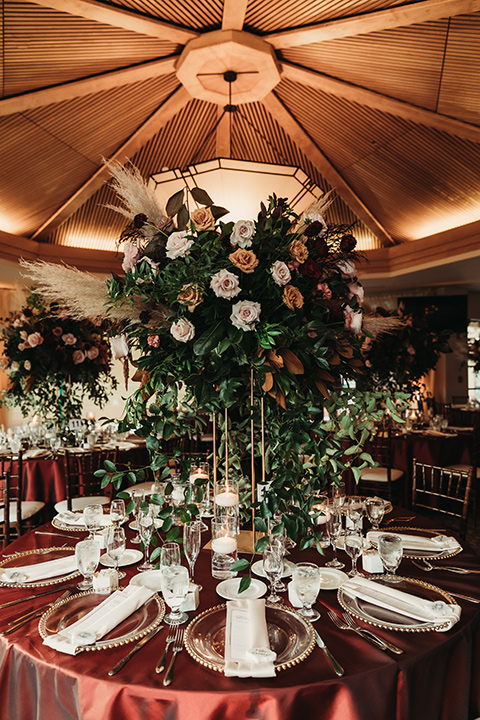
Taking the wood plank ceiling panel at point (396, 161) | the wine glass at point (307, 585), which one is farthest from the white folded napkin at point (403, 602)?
the wood plank ceiling panel at point (396, 161)

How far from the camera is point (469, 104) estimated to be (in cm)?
508

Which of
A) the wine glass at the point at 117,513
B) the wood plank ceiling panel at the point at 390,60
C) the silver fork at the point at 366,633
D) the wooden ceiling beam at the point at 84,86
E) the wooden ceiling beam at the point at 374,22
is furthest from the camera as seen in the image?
the wooden ceiling beam at the point at 84,86

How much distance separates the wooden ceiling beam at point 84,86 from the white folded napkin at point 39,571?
479 cm

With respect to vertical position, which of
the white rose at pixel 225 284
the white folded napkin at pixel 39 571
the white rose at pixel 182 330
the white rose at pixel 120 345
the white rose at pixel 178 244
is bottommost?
the white folded napkin at pixel 39 571

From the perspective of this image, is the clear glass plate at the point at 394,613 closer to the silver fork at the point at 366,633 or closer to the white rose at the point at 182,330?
the silver fork at the point at 366,633

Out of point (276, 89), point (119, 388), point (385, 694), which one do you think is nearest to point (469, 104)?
point (276, 89)

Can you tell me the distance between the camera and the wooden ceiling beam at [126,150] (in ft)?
19.7

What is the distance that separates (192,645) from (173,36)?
5.05 metres

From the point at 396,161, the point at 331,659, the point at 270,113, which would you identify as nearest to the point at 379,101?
the point at 396,161

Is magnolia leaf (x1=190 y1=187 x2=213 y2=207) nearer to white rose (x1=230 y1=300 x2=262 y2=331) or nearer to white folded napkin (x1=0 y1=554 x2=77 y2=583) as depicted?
white rose (x1=230 y1=300 x2=262 y2=331)

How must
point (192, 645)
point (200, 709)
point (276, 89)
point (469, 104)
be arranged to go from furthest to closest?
point (276, 89) → point (469, 104) → point (192, 645) → point (200, 709)

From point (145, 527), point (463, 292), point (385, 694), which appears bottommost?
point (385, 694)

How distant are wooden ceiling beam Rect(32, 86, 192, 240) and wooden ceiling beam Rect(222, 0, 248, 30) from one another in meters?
1.39

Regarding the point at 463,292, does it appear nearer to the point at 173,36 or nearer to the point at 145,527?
the point at 173,36
